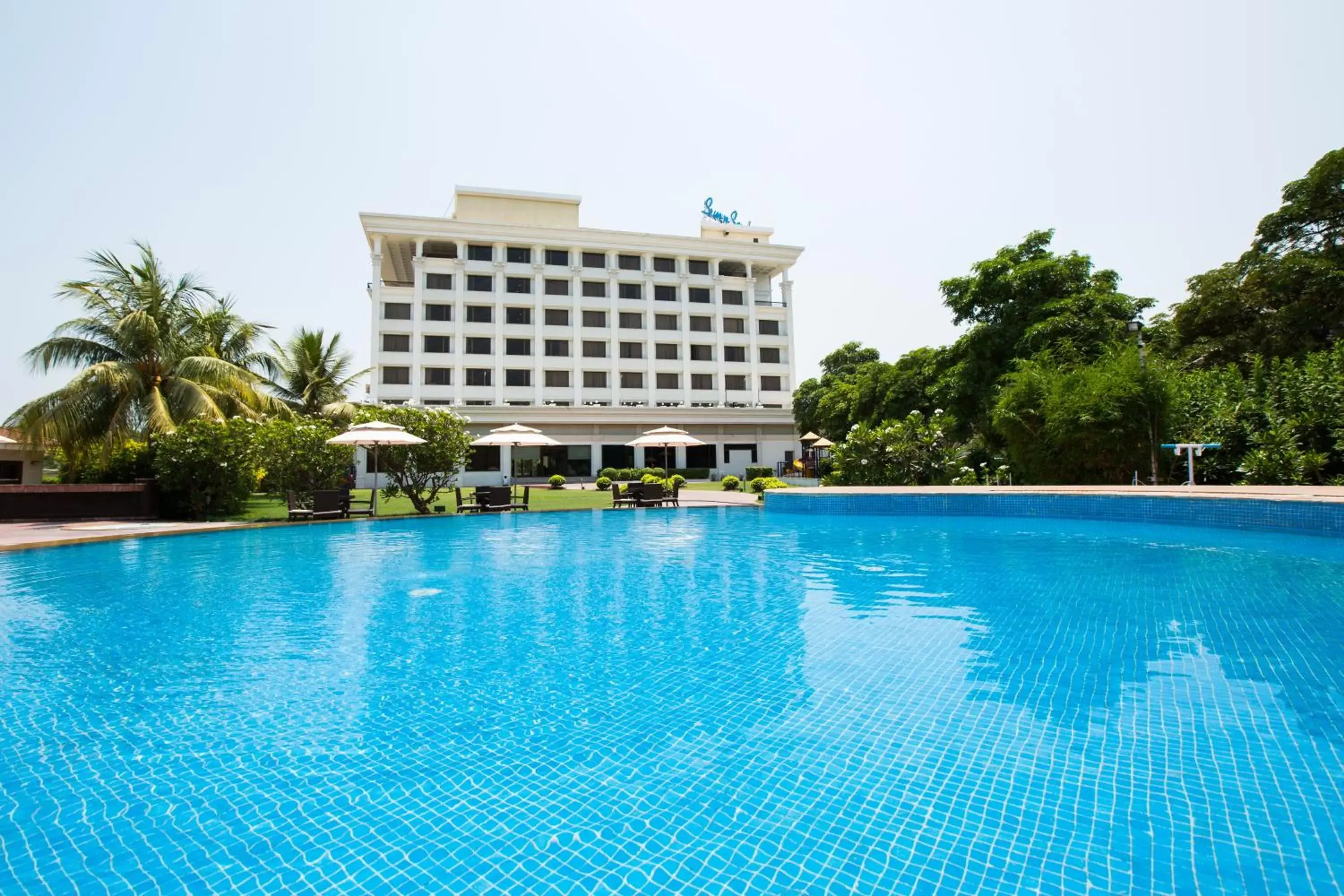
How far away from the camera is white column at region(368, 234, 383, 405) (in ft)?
123

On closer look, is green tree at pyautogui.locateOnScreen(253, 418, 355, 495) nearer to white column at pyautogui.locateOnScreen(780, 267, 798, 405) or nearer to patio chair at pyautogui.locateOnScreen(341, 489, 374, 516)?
patio chair at pyautogui.locateOnScreen(341, 489, 374, 516)

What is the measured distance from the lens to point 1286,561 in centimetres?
828

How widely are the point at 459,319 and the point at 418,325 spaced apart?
2.37m

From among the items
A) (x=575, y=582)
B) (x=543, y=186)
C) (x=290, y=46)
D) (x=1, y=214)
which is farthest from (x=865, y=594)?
(x=543, y=186)

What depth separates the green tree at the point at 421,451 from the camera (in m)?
16.8

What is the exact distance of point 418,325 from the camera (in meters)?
38.5

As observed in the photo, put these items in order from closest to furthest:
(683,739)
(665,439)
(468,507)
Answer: (683,739) → (468,507) → (665,439)

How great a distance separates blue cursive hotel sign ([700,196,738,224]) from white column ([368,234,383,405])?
2212cm

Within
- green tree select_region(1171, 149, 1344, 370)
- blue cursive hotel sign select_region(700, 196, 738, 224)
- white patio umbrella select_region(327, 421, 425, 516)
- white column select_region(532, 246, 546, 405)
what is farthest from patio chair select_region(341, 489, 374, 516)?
blue cursive hotel sign select_region(700, 196, 738, 224)

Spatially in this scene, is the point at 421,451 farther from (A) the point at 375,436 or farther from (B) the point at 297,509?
(B) the point at 297,509

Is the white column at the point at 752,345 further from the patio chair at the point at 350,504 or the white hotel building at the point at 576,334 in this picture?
the patio chair at the point at 350,504

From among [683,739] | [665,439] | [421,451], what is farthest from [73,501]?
[683,739]

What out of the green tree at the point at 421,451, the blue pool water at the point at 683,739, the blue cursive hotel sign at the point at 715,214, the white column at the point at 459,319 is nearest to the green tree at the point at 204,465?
the green tree at the point at 421,451

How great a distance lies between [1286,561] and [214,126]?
65.1 feet
